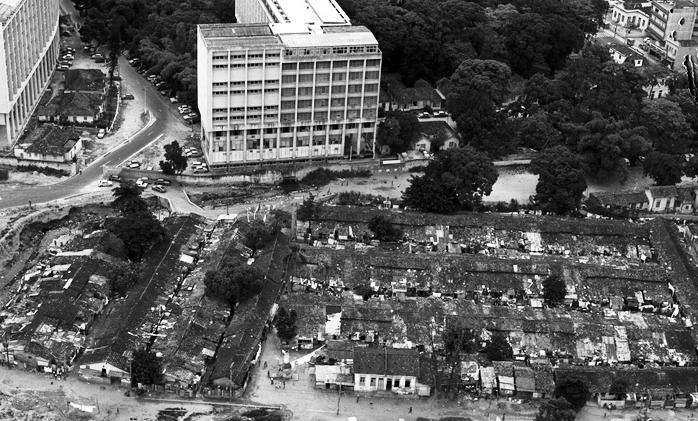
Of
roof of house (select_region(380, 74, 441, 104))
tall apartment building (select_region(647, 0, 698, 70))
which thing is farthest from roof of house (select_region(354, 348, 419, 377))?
tall apartment building (select_region(647, 0, 698, 70))

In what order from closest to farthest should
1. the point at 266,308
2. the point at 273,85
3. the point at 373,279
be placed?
the point at 266,308
the point at 373,279
the point at 273,85

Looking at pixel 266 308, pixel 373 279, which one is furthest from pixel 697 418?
pixel 266 308

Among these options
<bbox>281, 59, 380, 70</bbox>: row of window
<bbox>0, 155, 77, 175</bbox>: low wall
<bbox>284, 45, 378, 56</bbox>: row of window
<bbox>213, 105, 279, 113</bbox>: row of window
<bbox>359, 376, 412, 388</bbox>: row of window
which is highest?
<bbox>284, 45, 378, 56</bbox>: row of window

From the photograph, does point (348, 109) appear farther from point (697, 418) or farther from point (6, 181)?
point (697, 418)

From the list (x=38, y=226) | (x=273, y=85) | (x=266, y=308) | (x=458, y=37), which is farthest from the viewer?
(x=458, y=37)

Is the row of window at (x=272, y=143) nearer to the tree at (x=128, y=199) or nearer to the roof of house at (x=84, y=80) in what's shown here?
the tree at (x=128, y=199)

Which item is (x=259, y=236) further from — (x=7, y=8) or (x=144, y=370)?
(x=7, y=8)

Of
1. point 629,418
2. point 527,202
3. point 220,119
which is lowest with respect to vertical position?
point 629,418

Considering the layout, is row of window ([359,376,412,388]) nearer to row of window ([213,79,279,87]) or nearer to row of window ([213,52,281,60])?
row of window ([213,79,279,87])
